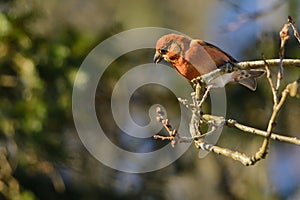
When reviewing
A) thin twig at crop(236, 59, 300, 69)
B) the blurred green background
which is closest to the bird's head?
thin twig at crop(236, 59, 300, 69)

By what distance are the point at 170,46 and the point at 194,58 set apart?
0.21 feet

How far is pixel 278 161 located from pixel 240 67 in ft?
7.19

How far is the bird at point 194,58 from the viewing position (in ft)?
5.65

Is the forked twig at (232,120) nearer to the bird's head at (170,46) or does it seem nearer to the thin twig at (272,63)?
the thin twig at (272,63)

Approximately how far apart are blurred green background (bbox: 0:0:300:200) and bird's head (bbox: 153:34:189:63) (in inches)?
32.9

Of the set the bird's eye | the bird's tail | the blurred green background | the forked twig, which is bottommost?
the forked twig

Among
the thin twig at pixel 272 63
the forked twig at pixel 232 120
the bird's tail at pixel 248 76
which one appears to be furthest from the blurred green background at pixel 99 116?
the thin twig at pixel 272 63

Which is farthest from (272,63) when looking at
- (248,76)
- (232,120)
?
(248,76)

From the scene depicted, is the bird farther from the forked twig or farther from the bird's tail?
the forked twig

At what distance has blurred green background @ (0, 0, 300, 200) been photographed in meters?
2.94

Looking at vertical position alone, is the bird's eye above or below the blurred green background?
below

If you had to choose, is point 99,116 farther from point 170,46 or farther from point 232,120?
point 232,120

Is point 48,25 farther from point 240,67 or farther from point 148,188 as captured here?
point 240,67

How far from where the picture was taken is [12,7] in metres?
2.98
